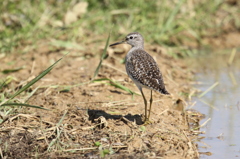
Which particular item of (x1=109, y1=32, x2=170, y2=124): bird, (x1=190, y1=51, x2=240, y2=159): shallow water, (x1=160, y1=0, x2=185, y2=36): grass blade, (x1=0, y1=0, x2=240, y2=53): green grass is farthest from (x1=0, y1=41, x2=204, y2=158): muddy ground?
(x1=160, y1=0, x2=185, y2=36): grass blade

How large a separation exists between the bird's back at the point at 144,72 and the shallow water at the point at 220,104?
938mm

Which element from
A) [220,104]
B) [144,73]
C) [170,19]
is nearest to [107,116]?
[144,73]

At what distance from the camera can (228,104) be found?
720 centimetres

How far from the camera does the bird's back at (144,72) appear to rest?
5.71 meters

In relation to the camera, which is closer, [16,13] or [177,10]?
[16,13]

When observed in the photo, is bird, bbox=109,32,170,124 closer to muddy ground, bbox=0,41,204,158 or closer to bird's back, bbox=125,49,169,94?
bird's back, bbox=125,49,169,94

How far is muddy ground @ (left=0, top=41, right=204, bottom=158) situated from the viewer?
194 inches

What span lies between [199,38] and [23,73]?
538cm

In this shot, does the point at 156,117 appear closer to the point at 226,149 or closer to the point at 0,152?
the point at 226,149

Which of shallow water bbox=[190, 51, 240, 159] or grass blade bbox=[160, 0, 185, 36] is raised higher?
grass blade bbox=[160, 0, 185, 36]

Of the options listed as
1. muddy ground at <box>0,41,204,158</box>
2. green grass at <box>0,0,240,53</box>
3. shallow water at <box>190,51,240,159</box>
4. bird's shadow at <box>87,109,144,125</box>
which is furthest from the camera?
green grass at <box>0,0,240,53</box>

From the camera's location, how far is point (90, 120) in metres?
5.86

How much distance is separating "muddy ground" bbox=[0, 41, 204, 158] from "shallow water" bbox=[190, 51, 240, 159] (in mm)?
292

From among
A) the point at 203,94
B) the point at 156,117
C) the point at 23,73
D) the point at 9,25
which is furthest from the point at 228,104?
the point at 9,25
